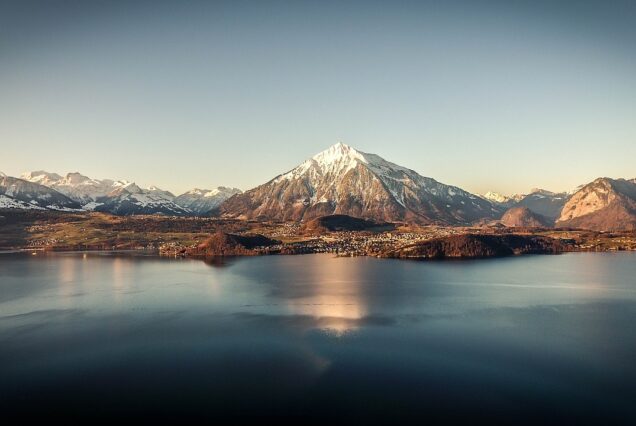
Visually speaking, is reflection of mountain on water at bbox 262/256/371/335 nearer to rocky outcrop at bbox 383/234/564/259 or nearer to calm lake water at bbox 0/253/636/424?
calm lake water at bbox 0/253/636/424

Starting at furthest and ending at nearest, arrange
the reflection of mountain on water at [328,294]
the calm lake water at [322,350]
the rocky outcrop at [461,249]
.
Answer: the rocky outcrop at [461,249]
the reflection of mountain on water at [328,294]
the calm lake water at [322,350]

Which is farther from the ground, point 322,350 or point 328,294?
point 328,294

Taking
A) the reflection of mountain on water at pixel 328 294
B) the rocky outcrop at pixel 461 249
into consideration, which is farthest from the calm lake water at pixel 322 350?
the rocky outcrop at pixel 461 249

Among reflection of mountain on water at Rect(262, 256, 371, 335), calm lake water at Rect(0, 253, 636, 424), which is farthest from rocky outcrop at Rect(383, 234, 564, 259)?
calm lake water at Rect(0, 253, 636, 424)

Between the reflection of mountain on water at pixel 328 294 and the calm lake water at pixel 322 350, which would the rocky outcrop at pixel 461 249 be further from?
the calm lake water at pixel 322 350

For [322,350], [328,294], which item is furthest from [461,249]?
[322,350]

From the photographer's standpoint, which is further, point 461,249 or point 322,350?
point 461,249

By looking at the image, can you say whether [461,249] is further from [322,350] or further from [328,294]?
[322,350]

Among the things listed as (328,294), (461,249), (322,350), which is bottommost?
(322,350)

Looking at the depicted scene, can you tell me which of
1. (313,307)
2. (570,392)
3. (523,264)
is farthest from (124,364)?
(523,264)
